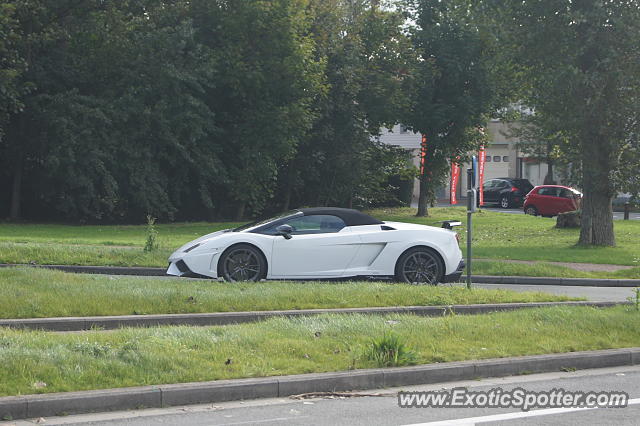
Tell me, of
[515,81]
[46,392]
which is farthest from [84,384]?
[515,81]

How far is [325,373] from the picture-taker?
8023 millimetres

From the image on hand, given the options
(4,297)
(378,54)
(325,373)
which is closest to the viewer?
(325,373)

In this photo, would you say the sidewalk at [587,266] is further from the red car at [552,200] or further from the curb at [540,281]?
the red car at [552,200]

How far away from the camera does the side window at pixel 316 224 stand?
49.4 ft

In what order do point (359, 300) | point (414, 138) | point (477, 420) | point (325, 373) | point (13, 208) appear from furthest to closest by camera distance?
point (414, 138)
point (13, 208)
point (359, 300)
point (325, 373)
point (477, 420)

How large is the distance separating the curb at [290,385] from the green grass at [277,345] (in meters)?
0.18

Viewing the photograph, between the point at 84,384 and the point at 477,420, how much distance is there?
9.95ft

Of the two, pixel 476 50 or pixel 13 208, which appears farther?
pixel 476 50

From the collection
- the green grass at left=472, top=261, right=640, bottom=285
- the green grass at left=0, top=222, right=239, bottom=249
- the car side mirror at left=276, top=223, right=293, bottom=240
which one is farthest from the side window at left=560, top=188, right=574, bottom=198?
the car side mirror at left=276, top=223, right=293, bottom=240

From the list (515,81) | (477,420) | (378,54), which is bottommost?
(477,420)

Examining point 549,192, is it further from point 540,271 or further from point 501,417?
point 501,417

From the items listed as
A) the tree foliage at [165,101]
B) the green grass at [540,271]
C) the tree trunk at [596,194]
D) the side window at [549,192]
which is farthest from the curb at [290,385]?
the side window at [549,192]

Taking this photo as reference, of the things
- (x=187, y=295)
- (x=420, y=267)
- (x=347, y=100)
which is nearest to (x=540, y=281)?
(x=420, y=267)

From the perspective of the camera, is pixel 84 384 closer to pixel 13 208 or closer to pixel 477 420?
pixel 477 420
